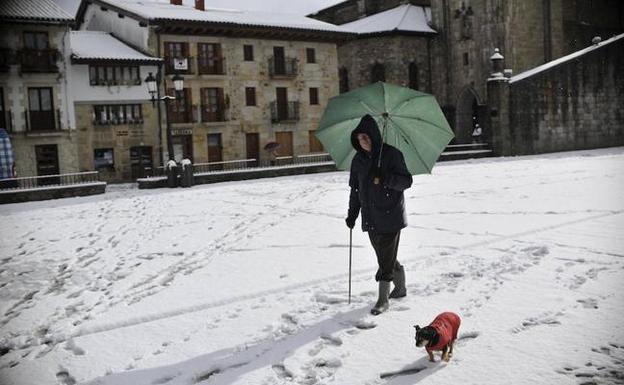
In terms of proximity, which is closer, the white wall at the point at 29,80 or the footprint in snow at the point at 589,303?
the footprint in snow at the point at 589,303

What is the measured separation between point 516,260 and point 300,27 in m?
28.3

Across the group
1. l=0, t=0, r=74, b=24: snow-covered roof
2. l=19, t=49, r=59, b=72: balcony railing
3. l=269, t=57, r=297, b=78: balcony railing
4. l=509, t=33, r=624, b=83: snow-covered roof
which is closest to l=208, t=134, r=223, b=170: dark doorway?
l=269, t=57, r=297, b=78: balcony railing

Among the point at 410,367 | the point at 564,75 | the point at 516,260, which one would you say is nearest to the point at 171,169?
the point at 516,260

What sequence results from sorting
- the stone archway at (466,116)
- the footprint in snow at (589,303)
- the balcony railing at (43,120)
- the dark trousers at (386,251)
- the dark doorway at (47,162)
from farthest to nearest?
the stone archway at (466,116) < the dark doorway at (47,162) < the balcony railing at (43,120) < the dark trousers at (386,251) < the footprint in snow at (589,303)

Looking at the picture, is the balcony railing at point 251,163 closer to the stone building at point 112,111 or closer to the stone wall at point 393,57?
the stone building at point 112,111

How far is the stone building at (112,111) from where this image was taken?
27.2 meters

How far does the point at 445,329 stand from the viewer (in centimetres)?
356

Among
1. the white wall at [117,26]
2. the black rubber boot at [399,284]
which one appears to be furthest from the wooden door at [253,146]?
the black rubber boot at [399,284]

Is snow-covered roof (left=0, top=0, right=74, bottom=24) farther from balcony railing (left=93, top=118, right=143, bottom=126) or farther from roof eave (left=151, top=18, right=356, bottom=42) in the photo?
balcony railing (left=93, top=118, right=143, bottom=126)

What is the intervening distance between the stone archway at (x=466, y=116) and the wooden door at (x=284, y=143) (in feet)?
37.7

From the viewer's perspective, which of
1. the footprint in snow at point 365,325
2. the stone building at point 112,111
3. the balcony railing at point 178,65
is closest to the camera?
the footprint in snow at point 365,325

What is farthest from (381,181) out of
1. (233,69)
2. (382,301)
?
(233,69)

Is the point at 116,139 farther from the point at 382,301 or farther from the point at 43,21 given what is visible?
the point at 382,301

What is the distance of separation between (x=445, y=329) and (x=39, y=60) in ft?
90.2
